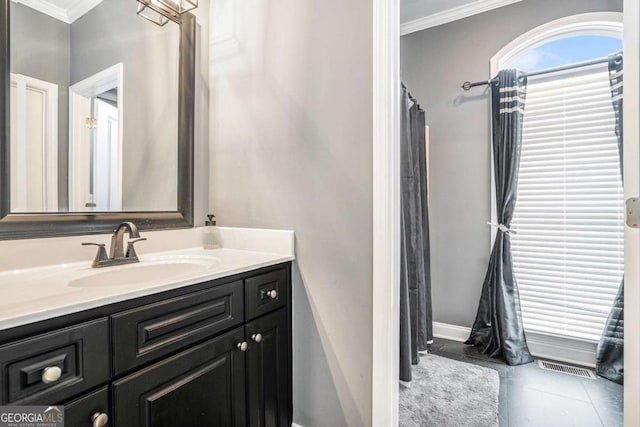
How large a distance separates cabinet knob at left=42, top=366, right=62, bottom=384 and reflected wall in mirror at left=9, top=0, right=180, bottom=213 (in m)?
0.67

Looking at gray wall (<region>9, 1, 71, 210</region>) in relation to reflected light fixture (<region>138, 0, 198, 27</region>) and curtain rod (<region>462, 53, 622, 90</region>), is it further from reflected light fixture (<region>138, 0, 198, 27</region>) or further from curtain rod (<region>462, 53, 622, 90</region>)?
curtain rod (<region>462, 53, 622, 90</region>)

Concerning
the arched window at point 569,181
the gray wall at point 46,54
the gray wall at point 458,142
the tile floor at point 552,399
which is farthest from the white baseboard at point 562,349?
the gray wall at point 46,54

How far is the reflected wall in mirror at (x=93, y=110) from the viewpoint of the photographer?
42.1 inches

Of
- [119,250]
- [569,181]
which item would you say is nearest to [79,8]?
[119,250]

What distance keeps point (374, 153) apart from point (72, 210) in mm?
1171

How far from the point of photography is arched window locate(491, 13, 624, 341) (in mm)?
2010

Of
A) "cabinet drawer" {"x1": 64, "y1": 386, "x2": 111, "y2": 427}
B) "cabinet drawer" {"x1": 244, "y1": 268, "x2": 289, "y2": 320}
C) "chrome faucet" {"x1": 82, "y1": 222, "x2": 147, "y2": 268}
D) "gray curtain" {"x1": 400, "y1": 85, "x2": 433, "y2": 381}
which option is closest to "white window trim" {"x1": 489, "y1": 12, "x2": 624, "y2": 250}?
"gray curtain" {"x1": 400, "y1": 85, "x2": 433, "y2": 381}

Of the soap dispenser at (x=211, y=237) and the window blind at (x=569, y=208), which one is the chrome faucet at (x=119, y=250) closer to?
the soap dispenser at (x=211, y=237)

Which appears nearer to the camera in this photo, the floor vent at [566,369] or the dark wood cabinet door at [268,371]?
the dark wood cabinet door at [268,371]

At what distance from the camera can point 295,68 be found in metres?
1.44

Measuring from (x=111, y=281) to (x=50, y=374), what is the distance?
0.52 metres

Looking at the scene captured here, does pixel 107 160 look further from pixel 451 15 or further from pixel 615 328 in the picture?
pixel 615 328

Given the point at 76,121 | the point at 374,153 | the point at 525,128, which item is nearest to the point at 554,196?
the point at 525,128

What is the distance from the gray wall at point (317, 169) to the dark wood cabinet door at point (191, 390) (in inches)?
15.4
